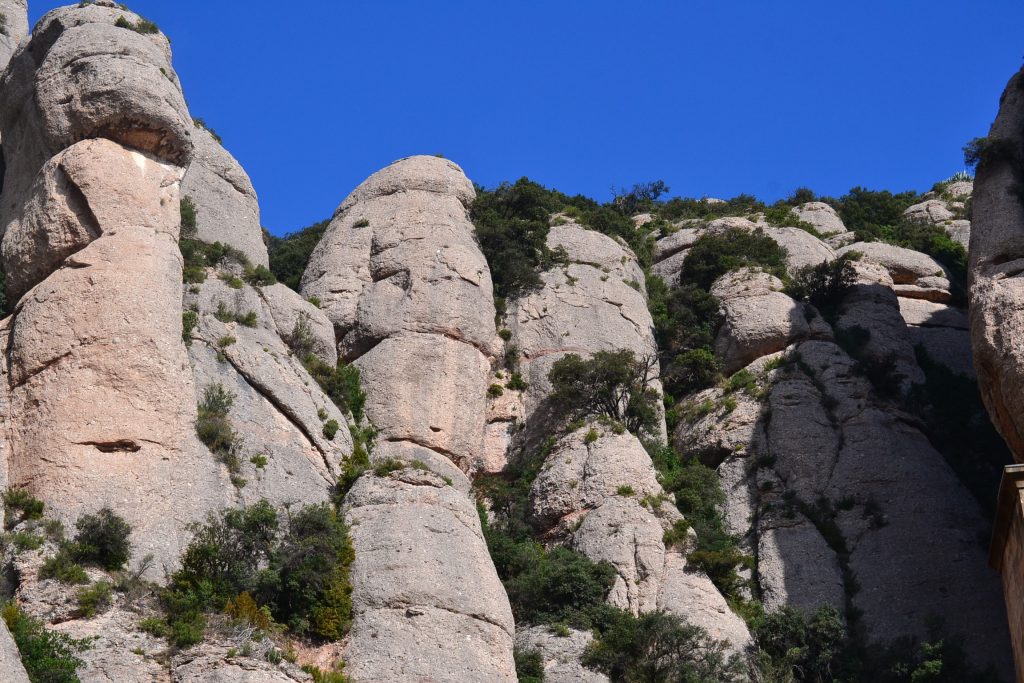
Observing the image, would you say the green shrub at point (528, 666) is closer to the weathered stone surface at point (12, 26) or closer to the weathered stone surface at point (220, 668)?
the weathered stone surface at point (220, 668)

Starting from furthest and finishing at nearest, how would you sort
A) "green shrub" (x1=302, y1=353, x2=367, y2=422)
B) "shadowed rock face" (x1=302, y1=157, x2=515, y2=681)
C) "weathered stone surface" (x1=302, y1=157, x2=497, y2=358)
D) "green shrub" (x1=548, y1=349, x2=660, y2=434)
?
1. "weathered stone surface" (x1=302, y1=157, x2=497, y2=358)
2. "green shrub" (x1=548, y1=349, x2=660, y2=434)
3. "green shrub" (x1=302, y1=353, x2=367, y2=422)
4. "shadowed rock face" (x1=302, y1=157, x2=515, y2=681)

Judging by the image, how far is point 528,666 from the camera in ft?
97.6

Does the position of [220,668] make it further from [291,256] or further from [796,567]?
[291,256]

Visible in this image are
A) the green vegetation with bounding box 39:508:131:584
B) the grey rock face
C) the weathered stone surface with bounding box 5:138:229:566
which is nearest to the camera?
the green vegetation with bounding box 39:508:131:584

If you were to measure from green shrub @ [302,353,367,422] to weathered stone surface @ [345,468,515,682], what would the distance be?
16.1 ft

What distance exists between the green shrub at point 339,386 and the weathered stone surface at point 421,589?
4901 mm

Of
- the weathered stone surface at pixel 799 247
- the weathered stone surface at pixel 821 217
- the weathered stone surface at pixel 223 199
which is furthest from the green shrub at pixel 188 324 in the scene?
the weathered stone surface at pixel 821 217

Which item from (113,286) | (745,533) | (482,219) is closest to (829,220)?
(482,219)

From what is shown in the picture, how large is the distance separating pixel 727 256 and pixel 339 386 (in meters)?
17.2

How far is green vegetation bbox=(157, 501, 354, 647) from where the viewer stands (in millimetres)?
26203

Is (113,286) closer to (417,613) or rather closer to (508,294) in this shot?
(417,613)

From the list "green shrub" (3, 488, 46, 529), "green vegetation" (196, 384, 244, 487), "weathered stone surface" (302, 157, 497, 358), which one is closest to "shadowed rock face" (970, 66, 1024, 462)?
"weathered stone surface" (302, 157, 497, 358)

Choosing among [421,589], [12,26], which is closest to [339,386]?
[421,589]

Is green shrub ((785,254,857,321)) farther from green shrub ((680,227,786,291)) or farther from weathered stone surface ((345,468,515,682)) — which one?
weathered stone surface ((345,468,515,682))
